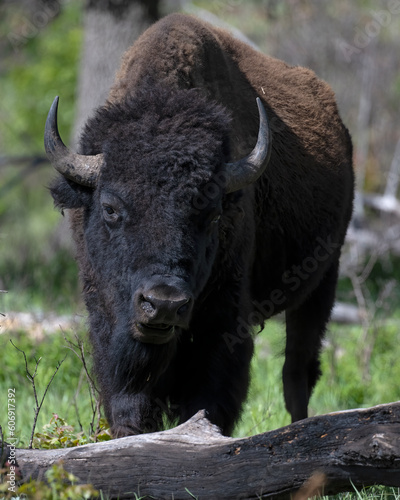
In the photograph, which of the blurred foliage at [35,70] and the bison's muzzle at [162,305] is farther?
the blurred foliage at [35,70]

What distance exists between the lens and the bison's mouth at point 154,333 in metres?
3.74

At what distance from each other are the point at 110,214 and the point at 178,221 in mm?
464

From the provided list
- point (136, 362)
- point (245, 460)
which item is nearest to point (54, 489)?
point (245, 460)

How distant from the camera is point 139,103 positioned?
4.23m

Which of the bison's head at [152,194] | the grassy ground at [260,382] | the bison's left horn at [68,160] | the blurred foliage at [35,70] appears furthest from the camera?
the blurred foliage at [35,70]

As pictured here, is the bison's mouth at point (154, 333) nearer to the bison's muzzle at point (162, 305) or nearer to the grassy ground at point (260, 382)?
the bison's muzzle at point (162, 305)

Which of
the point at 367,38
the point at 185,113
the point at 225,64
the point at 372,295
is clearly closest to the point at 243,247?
the point at 185,113

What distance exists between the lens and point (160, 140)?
157 inches

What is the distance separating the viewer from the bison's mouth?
374cm

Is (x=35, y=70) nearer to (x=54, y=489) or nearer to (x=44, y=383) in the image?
(x=44, y=383)

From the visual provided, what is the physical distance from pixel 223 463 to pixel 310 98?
3.89 meters

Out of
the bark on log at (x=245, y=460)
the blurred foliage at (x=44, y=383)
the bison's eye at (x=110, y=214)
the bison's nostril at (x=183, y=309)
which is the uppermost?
the bison's eye at (x=110, y=214)

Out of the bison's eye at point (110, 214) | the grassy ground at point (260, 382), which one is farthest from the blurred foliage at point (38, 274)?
the bison's eye at point (110, 214)

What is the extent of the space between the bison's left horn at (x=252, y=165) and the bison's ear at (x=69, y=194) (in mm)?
857
